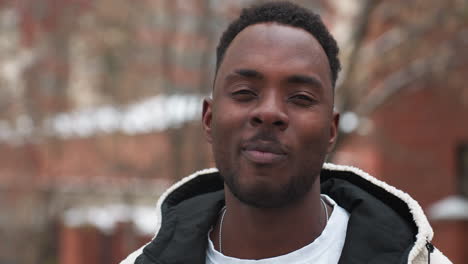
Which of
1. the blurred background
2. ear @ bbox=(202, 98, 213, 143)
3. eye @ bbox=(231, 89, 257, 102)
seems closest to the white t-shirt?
ear @ bbox=(202, 98, 213, 143)

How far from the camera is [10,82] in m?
10.2

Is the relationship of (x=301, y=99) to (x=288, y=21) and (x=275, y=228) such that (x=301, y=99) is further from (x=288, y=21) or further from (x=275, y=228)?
(x=275, y=228)

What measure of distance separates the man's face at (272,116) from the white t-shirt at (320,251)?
176 mm

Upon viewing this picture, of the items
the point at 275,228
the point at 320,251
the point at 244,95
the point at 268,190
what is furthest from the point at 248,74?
the point at 320,251

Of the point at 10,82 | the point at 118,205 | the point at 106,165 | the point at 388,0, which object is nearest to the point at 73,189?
the point at 118,205

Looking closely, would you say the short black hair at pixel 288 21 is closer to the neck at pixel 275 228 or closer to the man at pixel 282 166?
the man at pixel 282 166

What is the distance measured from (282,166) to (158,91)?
7713 mm

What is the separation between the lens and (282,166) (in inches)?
85.0

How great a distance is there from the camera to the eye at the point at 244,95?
7.41 ft

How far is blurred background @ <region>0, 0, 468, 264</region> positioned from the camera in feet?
27.9

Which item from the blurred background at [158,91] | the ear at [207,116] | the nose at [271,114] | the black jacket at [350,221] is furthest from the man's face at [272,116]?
the blurred background at [158,91]

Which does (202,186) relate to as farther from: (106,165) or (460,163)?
(460,163)

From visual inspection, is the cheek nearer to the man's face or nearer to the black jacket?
the man's face

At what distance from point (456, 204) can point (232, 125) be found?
1170 centimetres
